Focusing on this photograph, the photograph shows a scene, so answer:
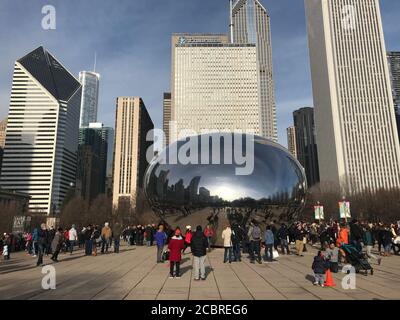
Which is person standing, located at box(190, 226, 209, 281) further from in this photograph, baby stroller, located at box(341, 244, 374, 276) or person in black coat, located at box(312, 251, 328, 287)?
baby stroller, located at box(341, 244, 374, 276)

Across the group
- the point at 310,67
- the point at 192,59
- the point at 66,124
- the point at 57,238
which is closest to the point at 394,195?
the point at 57,238

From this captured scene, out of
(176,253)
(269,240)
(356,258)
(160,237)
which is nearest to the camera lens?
(176,253)

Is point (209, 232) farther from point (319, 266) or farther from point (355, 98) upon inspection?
point (355, 98)

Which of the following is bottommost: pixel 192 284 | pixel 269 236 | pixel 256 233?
pixel 192 284

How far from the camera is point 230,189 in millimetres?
14656

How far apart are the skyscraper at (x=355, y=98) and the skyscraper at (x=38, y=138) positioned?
4948 inches

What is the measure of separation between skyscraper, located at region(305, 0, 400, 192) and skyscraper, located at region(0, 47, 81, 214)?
126 meters

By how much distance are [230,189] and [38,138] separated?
174803mm

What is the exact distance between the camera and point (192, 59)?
176750mm

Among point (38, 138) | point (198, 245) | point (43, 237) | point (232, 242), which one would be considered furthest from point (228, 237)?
point (38, 138)

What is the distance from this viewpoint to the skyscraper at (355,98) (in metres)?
119

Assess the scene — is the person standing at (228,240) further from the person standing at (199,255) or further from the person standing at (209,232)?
the person standing at (199,255)

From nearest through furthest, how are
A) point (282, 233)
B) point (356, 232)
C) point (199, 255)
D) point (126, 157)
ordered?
point (199, 255) → point (356, 232) → point (282, 233) → point (126, 157)
